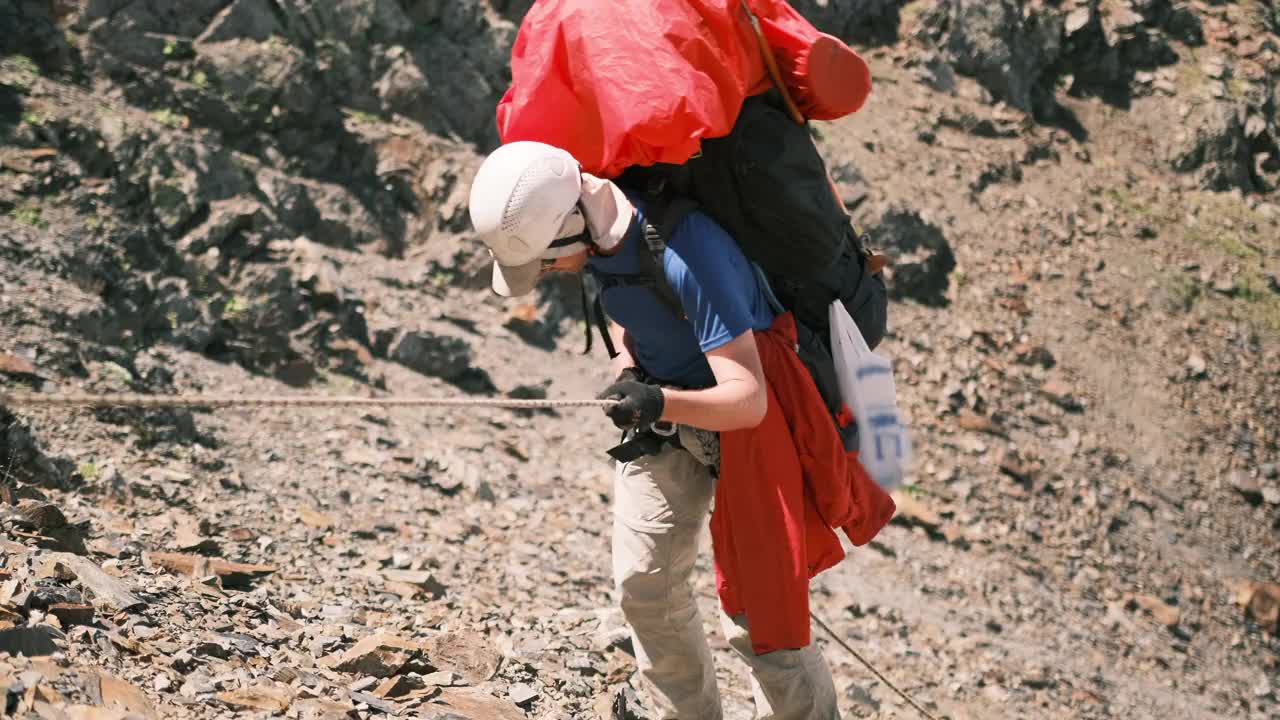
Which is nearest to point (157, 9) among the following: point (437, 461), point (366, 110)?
point (366, 110)

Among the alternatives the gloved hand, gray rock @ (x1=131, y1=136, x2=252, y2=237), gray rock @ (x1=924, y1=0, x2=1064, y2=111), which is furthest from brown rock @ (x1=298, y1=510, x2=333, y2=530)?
gray rock @ (x1=924, y1=0, x2=1064, y2=111)

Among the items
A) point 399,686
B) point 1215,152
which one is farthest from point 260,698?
point 1215,152

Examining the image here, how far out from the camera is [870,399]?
133 inches

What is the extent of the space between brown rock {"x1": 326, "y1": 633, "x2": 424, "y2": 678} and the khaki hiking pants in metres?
0.88

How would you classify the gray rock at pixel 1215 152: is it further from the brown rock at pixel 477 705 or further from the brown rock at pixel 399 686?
the brown rock at pixel 399 686

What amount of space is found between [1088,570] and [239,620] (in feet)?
25.6

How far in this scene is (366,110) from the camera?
39.0ft

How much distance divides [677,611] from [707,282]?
3.76ft

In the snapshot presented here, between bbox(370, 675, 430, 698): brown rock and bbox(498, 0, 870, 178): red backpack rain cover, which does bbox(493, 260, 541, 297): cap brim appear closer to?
bbox(498, 0, 870, 178): red backpack rain cover

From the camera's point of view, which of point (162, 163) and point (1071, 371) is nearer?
point (162, 163)

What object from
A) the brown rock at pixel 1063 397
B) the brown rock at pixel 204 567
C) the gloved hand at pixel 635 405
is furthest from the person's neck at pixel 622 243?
the brown rock at pixel 1063 397

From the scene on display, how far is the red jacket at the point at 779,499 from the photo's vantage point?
3148mm

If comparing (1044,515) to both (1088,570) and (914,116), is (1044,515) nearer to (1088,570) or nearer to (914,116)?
(1088,570)

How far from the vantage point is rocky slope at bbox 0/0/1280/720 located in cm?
429
